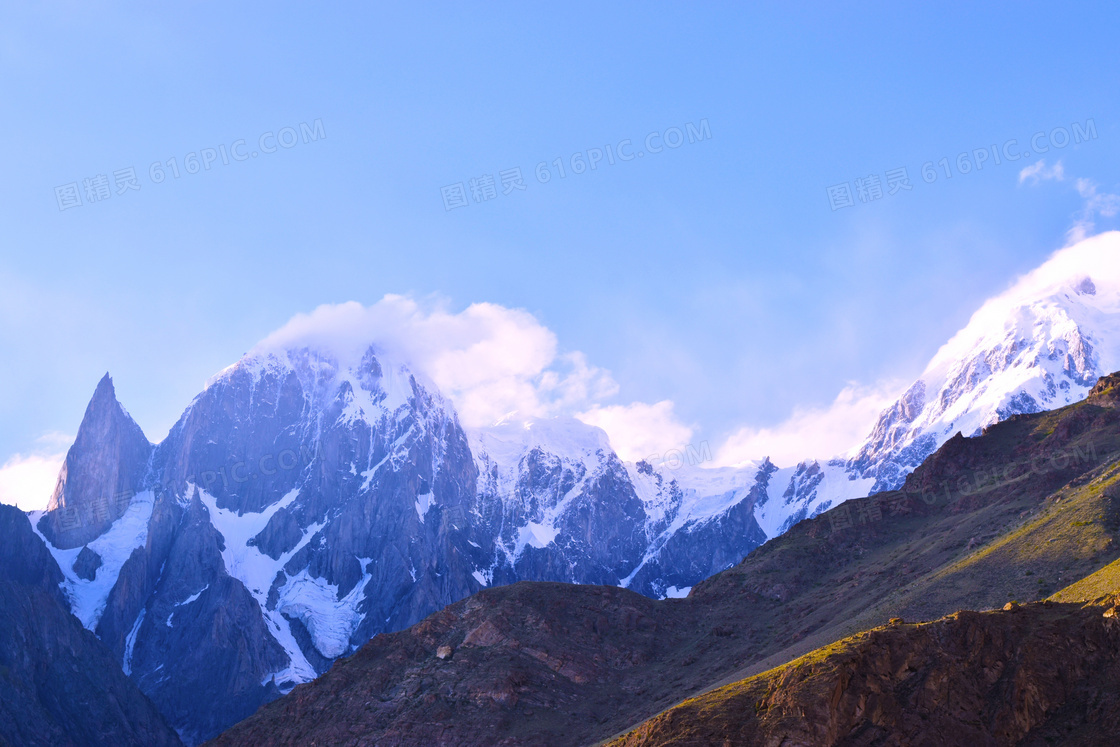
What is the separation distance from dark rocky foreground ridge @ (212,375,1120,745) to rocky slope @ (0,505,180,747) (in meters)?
70.9

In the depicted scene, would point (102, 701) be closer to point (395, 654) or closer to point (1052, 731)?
point (395, 654)

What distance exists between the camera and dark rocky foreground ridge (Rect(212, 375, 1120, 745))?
89.6m

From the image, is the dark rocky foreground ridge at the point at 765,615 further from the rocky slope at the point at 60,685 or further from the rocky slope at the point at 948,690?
the rocky slope at the point at 60,685

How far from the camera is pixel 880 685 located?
194 ft

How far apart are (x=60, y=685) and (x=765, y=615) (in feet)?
434

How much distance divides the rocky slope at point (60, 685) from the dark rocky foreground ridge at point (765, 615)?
70877 mm

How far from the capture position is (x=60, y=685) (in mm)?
177625

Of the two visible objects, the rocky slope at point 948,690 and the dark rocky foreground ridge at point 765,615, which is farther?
the dark rocky foreground ridge at point 765,615

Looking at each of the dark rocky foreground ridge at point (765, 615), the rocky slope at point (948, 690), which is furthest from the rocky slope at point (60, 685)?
the rocky slope at point (948, 690)

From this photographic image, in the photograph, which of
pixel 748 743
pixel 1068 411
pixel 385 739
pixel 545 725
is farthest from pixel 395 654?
pixel 1068 411

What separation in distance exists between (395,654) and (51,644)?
104 metres

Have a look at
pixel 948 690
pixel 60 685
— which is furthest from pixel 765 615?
pixel 60 685

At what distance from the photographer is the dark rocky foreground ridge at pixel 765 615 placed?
294 feet

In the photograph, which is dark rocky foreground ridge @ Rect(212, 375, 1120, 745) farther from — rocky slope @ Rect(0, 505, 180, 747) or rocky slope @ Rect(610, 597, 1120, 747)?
rocky slope @ Rect(0, 505, 180, 747)
